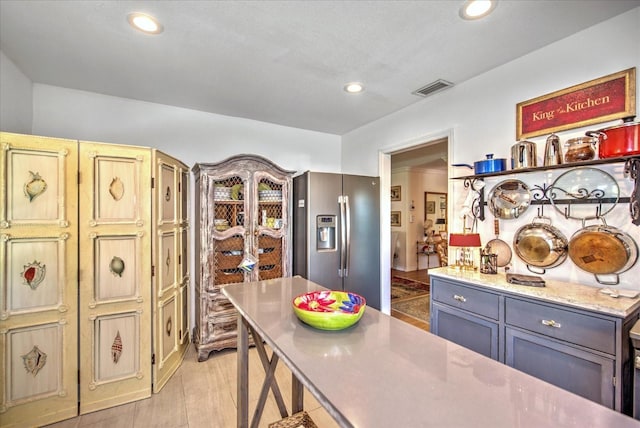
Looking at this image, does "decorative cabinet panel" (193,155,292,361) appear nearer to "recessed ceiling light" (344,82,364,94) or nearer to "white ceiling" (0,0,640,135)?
"white ceiling" (0,0,640,135)

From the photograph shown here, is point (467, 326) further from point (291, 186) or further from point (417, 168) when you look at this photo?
point (417, 168)

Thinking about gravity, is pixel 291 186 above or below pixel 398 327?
above

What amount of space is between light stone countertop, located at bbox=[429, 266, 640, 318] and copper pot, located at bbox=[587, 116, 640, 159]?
0.77 m

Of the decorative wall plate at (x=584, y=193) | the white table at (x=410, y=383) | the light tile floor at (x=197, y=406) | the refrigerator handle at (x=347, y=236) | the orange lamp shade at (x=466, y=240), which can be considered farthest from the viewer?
the refrigerator handle at (x=347, y=236)

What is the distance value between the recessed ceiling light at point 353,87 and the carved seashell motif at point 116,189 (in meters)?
2.04

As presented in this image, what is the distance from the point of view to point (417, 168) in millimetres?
6969

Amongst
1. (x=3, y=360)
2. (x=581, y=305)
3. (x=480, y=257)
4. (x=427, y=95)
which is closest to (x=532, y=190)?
(x=480, y=257)

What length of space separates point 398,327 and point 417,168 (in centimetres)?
636

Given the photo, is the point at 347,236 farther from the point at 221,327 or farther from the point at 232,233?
the point at 221,327

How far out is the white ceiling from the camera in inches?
64.9

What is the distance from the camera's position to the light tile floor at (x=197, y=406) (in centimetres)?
194

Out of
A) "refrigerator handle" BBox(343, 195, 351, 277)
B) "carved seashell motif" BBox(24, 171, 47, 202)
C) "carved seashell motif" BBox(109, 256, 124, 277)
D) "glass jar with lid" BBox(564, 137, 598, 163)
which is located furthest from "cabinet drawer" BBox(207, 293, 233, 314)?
"glass jar with lid" BBox(564, 137, 598, 163)

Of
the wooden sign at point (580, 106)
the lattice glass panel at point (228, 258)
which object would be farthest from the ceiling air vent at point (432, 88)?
the lattice glass panel at point (228, 258)

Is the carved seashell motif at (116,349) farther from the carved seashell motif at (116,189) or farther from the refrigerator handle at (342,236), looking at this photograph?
the refrigerator handle at (342,236)
